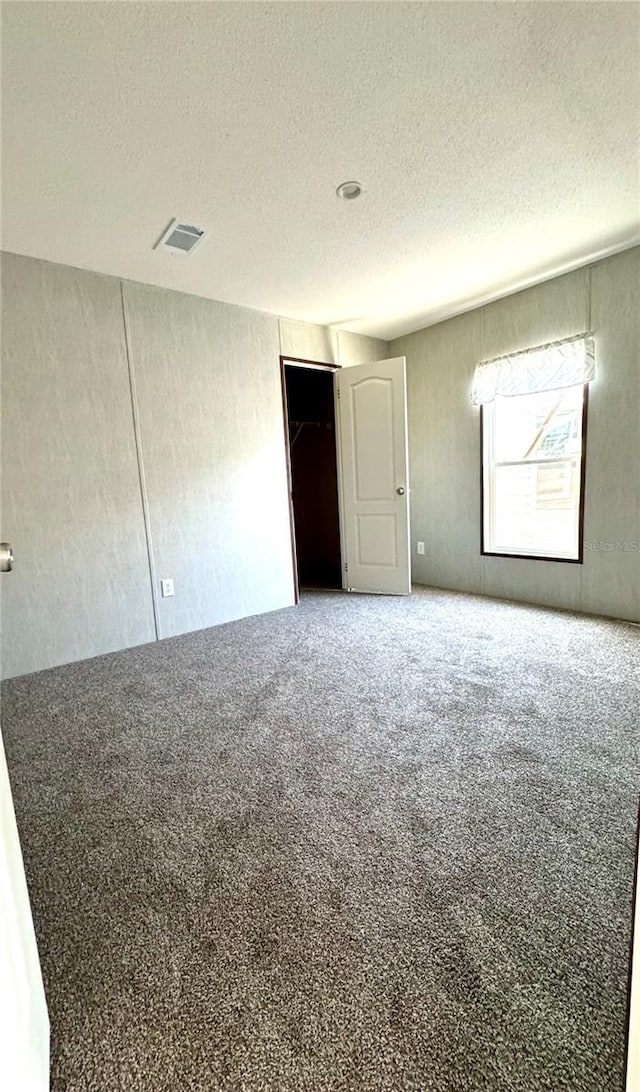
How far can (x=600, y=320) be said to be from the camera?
307cm

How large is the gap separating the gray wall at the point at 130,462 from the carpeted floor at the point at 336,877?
725mm

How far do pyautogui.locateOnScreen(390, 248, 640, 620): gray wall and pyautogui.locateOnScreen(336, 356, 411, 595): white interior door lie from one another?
55 centimetres

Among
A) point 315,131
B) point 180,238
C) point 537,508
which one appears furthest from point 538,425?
point 180,238

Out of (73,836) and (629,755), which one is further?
(629,755)

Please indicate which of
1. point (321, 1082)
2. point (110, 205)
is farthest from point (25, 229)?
point (321, 1082)

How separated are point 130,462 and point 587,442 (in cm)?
324

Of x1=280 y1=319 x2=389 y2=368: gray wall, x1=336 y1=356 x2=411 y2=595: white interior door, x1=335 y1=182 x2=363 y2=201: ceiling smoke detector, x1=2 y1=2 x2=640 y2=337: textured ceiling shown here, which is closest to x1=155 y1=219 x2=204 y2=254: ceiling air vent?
x1=2 y1=2 x2=640 y2=337: textured ceiling

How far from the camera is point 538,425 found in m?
3.55

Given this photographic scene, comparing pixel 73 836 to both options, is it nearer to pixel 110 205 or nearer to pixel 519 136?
pixel 110 205

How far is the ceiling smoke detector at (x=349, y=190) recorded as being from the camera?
6.93ft

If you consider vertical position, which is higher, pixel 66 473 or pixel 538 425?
pixel 538 425

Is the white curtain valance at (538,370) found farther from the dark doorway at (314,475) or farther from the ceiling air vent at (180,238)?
the ceiling air vent at (180,238)

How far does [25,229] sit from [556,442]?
12.1 ft

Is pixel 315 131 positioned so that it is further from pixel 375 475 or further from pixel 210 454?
pixel 375 475
